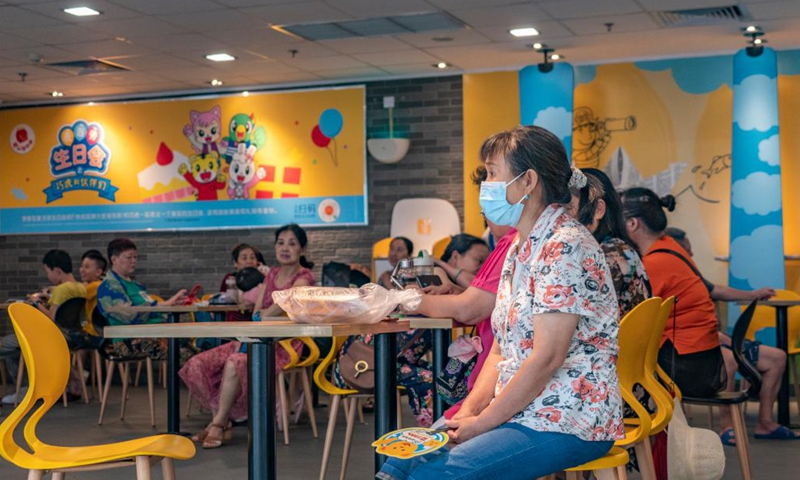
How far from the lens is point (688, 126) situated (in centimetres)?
910

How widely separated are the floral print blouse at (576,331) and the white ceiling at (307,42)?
5.16 metres

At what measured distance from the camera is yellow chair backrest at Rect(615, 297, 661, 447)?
3.14 meters

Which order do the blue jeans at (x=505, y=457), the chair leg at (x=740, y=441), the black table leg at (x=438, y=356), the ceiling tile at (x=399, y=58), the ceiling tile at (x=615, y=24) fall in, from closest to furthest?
the blue jeans at (x=505, y=457)
the black table leg at (x=438, y=356)
the chair leg at (x=740, y=441)
the ceiling tile at (x=615, y=24)
the ceiling tile at (x=399, y=58)

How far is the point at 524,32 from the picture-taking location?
8.30 meters

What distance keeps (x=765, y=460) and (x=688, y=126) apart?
4297mm

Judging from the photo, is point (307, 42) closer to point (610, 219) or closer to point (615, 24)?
point (615, 24)

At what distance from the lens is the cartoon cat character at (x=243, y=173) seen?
10531mm

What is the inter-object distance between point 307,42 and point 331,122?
175 centimetres

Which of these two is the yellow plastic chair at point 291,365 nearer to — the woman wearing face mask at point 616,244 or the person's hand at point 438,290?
the person's hand at point 438,290

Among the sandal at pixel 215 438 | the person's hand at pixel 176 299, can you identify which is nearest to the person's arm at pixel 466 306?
the sandal at pixel 215 438

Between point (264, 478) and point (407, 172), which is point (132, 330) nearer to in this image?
point (264, 478)

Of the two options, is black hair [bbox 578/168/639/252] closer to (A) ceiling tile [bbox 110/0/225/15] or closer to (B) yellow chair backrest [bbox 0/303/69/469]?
(B) yellow chair backrest [bbox 0/303/69/469]

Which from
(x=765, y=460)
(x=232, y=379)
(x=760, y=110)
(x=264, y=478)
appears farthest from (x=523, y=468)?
(x=760, y=110)

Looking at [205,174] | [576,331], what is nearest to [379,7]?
[205,174]
